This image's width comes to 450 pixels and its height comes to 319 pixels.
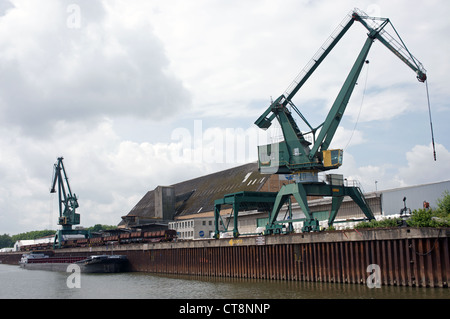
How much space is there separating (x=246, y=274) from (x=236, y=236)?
16.8 feet

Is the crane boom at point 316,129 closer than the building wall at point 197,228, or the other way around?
the crane boom at point 316,129

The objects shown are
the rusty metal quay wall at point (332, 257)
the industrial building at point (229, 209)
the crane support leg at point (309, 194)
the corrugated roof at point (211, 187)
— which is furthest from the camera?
the corrugated roof at point (211, 187)

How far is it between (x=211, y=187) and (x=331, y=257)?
6432 centimetres

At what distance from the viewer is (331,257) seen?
3309 centimetres

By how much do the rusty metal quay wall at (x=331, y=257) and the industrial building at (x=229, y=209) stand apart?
5.77m

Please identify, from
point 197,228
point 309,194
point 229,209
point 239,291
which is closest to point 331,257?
point 239,291

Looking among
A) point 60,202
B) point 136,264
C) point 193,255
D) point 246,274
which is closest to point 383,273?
point 246,274

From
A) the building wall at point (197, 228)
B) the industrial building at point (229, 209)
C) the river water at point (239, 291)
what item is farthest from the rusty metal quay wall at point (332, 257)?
the building wall at point (197, 228)

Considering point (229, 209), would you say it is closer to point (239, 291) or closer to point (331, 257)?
point (331, 257)

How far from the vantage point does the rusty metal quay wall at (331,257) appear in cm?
2692

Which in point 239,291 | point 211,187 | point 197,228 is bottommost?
point 239,291

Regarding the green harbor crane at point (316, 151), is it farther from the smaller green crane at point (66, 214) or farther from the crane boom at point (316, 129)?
the smaller green crane at point (66, 214)

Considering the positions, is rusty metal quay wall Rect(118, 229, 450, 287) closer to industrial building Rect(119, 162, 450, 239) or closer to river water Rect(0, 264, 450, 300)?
river water Rect(0, 264, 450, 300)
